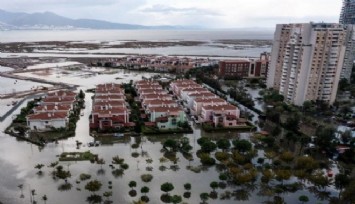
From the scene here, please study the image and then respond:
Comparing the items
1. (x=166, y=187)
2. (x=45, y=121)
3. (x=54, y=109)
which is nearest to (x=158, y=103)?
(x=54, y=109)

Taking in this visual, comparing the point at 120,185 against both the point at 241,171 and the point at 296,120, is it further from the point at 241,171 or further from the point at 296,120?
the point at 296,120

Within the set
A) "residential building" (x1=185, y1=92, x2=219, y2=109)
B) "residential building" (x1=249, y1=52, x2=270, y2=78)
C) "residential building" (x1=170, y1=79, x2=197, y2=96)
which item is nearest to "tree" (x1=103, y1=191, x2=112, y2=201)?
"residential building" (x1=185, y1=92, x2=219, y2=109)

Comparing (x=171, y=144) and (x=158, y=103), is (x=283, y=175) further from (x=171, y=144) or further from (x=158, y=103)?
(x=158, y=103)

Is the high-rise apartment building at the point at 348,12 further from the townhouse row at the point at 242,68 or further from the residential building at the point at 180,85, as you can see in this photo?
the residential building at the point at 180,85

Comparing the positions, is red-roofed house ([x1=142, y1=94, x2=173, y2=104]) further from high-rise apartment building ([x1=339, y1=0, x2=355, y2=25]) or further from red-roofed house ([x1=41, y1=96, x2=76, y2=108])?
high-rise apartment building ([x1=339, y1=0, x2=355, y2=25])

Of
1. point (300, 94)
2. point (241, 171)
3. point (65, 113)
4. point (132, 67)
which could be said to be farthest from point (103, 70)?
point (241, 171)
